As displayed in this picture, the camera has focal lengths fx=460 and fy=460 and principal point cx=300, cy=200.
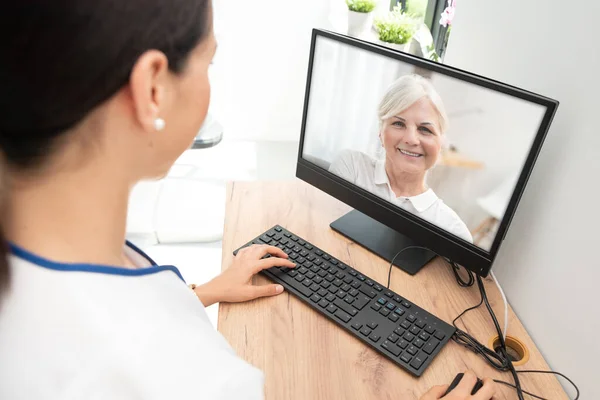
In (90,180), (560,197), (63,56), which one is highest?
(63,56)

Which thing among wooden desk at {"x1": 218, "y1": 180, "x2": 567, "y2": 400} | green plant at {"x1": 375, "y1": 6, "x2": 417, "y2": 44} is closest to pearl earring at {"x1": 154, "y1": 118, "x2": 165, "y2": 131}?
wooden desk at {"x1": 218, "y1": 180, "x2": 567, "y2": 400}

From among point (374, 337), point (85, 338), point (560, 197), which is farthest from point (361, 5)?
point (85, 338)

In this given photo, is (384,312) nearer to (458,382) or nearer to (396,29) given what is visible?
(458,382)

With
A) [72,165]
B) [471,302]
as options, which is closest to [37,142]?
[72,165]

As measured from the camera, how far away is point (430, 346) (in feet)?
2.63

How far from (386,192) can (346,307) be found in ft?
0.89

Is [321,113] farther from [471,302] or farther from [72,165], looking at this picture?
[72,165]

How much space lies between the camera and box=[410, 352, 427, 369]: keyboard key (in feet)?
2.52

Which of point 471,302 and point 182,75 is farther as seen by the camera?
point 471,302

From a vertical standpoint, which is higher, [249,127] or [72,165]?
[72,165]

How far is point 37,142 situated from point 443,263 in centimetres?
85

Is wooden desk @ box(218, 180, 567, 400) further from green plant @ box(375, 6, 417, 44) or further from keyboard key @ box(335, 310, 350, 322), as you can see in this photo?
green plant @ box(375, 6, 417, 44)

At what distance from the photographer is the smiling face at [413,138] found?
0.87m

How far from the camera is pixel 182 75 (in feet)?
1.51
